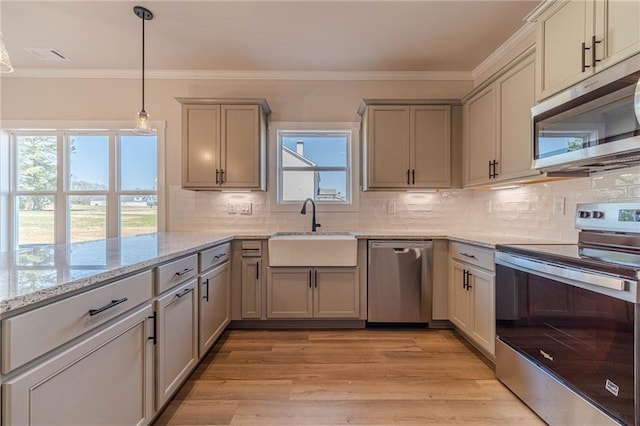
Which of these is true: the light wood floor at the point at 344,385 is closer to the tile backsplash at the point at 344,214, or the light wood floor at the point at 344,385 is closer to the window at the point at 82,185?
the tile backsplash at the point at 344,214

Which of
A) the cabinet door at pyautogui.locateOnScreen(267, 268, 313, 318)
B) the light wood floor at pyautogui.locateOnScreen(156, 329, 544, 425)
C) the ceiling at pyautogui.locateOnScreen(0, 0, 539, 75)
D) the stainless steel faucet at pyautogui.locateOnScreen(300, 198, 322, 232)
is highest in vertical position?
the ceiling at pyautogui.locateOnScreen(0, 0, 539, 75)

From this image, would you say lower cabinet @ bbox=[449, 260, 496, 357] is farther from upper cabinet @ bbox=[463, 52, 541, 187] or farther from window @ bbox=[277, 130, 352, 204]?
window @ bbox=[277, 130, 352, 204]

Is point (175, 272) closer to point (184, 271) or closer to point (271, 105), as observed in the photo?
point (184, 271)

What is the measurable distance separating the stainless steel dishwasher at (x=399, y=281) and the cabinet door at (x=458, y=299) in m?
0.19

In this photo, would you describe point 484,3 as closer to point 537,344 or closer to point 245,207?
point 537,344

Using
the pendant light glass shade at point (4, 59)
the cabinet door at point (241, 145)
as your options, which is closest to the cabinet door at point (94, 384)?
the pendant light glass shade at point (4, 59)

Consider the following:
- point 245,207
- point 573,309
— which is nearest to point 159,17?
point 245,207

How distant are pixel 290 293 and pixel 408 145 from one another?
1.89m

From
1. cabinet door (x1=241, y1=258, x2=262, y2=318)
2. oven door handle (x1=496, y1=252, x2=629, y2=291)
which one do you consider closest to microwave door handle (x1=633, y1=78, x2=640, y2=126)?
oven door handle (x1=496, y1=252, x2=629, y2=291)

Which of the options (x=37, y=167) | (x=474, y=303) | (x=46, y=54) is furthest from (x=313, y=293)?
(x=46, y=54)

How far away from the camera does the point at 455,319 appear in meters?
2.75

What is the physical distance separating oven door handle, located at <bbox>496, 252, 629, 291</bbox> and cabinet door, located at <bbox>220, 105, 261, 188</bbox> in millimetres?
2250

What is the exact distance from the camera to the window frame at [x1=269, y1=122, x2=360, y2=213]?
3.47 metres

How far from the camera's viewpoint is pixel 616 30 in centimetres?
143
